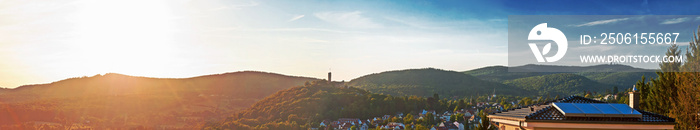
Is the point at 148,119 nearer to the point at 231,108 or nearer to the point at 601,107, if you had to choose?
the point at 231,108

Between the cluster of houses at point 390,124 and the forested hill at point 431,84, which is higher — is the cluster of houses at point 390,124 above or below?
below

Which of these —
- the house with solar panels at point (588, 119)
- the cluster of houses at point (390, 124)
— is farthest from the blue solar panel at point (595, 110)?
the cluster of houses at point (390, 124)

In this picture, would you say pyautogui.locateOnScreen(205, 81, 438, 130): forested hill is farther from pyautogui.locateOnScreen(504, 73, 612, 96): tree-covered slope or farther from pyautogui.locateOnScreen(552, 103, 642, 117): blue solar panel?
pyautogui.locateOnScreen(552, 103, 642, 117): blue solar panel

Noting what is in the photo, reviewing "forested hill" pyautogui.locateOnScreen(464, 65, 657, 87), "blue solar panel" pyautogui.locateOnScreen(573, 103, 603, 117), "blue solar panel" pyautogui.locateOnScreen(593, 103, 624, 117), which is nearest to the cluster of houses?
"forested hill" pyautogui.locateOnScreen(464, 65, 657, 87)

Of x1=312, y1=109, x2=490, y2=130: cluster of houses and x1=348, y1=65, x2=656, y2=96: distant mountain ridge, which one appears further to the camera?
x1=348, y1=65, x2=656, y2=96: distant mountain ridge

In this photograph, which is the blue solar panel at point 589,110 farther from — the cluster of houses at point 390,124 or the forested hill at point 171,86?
the forested hill at point 171,86

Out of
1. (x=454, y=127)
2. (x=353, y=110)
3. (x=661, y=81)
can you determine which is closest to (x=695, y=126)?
(x=661, y=81)
